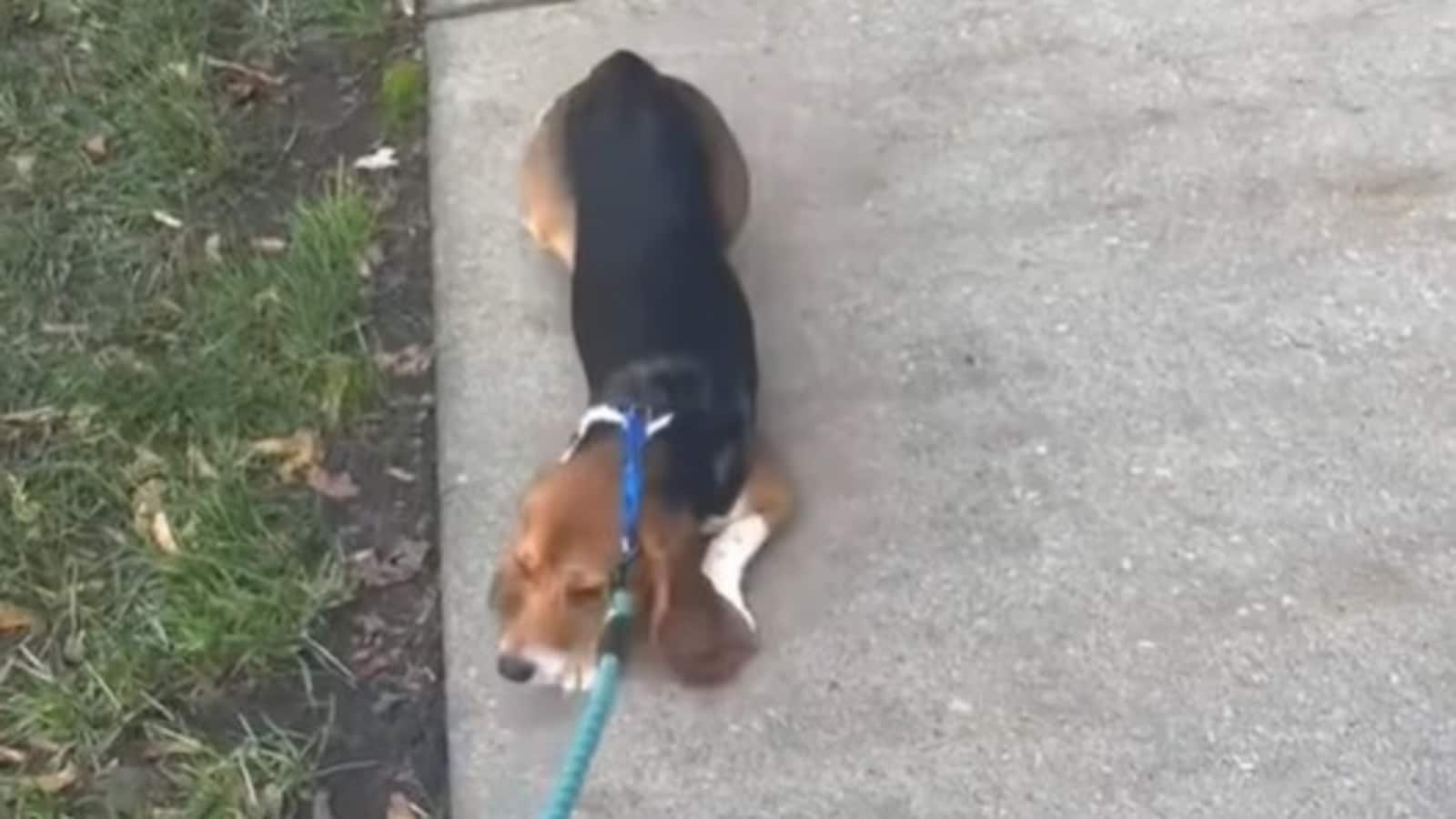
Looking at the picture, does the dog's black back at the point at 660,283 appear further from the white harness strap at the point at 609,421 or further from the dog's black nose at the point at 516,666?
the dog's black nose at the point at 516,666

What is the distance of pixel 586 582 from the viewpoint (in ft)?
11.5

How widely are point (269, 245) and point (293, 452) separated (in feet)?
1.81

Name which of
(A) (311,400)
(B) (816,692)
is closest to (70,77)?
(A) (311,400)

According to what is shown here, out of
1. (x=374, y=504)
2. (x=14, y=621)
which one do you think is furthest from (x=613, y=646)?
(x=14, y=621)

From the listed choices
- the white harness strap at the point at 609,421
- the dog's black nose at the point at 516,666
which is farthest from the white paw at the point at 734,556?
the dog's black nose at the point at 516,666

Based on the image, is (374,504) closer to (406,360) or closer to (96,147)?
(406,360)

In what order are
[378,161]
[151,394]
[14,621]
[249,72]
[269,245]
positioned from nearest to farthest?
[14,621] → [151,394] → [269,245] → [378,161] → [249,72]

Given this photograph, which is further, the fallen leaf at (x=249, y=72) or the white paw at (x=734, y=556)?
the fallen leaf at (x=249, y=72)

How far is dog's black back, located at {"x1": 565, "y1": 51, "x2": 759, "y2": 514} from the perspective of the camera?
3754mm

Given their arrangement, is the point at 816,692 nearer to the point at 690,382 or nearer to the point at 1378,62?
the point at 690,382

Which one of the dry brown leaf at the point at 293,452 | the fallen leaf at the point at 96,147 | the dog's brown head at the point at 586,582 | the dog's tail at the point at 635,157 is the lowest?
the dry brown leaf at the point at 293,452

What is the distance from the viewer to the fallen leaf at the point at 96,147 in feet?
15.6

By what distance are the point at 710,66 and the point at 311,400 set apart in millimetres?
999

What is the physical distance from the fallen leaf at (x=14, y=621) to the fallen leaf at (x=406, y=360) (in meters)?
0.71
